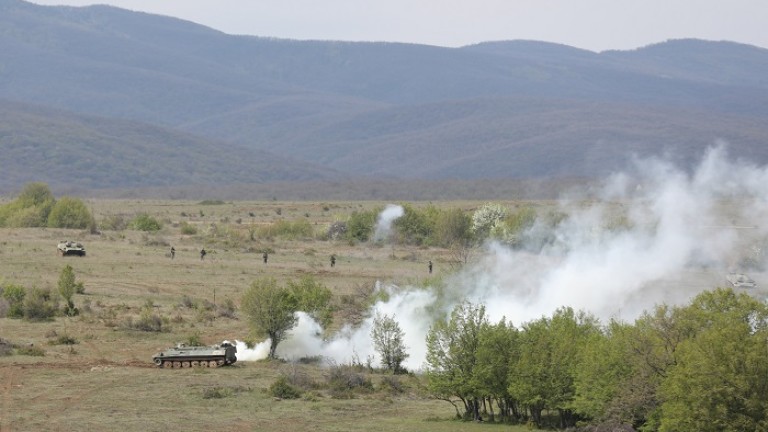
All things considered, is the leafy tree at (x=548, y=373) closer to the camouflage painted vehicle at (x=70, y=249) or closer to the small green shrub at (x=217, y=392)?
the small green shrub at (x=217, y=392)

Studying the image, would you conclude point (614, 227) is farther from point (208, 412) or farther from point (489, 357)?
point (208, 412)

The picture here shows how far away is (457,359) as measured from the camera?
136 feet

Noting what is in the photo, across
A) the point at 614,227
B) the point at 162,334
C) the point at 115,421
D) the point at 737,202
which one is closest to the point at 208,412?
the point at 115,421

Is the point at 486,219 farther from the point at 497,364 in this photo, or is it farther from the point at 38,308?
the point at 497,364

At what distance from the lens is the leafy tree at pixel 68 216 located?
368 ft

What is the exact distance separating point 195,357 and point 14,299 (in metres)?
17.8

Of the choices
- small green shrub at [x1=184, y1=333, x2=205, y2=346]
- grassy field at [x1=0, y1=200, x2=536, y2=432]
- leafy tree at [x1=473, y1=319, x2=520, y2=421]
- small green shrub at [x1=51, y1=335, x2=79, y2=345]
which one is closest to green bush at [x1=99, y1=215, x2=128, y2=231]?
grassy field at [x1=0, y1=200, x2=536, y2=432]

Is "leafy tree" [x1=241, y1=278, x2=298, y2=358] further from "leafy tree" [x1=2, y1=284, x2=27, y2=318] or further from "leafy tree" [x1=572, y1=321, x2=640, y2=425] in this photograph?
"leafy tree" [x1=572, y1=321, x2=640, y2=425]

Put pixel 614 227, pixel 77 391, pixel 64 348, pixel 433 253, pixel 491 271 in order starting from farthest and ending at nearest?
1. pixel 433 253
2. pixel 614 227
3. pixel 491 271
4. pixel 64 348
5. pixel 77 391

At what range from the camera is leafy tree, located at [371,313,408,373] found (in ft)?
166

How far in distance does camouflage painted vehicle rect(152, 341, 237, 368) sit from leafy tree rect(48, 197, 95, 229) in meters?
64.9

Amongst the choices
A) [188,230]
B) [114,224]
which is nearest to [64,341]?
[188,230]

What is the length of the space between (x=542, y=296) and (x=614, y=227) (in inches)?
457

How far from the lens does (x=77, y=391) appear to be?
4300 centimetres
